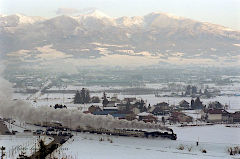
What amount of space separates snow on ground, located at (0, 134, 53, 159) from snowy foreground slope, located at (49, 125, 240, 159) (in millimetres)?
653

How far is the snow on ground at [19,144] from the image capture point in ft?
28.1

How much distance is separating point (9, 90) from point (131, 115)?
565cm

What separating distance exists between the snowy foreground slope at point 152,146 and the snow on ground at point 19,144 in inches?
25.7

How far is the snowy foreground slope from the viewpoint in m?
8.55

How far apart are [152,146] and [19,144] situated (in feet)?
10.9

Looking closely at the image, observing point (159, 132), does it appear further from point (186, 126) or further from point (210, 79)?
point (210, 79)

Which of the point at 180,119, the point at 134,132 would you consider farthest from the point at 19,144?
the point at 180,119

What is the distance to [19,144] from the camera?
956cm

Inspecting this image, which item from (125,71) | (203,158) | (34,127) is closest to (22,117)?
(34,127)

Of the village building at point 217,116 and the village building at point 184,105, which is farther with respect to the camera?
the village building at point 184,105

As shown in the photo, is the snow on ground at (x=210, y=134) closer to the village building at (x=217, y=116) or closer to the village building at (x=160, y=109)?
the village building at (x=217, y=116)

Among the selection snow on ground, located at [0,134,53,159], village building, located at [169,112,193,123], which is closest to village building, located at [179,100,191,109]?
village building, located at [169,112,193,123]

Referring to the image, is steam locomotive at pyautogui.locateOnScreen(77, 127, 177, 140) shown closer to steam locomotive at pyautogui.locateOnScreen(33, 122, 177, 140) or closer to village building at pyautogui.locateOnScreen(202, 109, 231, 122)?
steam locomotive at pyautogui.locateOnScreen(33, 122, 177, 140)

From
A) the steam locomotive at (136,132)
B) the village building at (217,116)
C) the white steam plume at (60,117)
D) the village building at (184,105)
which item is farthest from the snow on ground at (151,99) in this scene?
the steam locomotive at (136,132)
